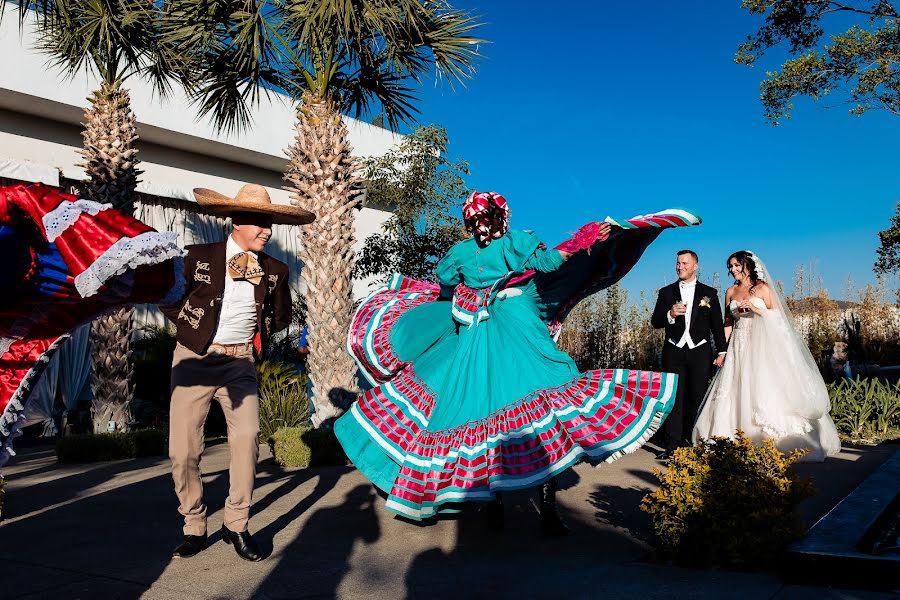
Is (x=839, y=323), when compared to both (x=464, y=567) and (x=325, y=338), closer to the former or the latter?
(x=325, y=338)

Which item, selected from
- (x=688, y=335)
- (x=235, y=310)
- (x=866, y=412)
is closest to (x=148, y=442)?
(x=235, y=310)

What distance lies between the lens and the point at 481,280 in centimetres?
498

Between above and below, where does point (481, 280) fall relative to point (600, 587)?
above

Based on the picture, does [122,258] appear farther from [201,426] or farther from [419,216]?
[419,216]

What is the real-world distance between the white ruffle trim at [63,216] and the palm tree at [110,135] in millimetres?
7488

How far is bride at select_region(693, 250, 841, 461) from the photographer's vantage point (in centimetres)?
664

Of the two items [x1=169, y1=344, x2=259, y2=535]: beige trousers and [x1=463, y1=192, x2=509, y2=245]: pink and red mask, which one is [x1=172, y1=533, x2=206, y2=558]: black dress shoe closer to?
[x1=169, y1=344, x2=259, y2=535]: beige trousers

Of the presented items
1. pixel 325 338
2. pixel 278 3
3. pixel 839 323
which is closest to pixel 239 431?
pixel 325 338

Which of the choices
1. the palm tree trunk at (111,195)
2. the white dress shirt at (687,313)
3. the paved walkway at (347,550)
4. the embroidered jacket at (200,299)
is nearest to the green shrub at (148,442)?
the palm tree trunk at (111,195)

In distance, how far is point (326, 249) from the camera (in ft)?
29.6

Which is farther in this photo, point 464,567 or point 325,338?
point 325,338

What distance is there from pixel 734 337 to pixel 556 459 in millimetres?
3775

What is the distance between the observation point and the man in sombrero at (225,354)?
410 cm

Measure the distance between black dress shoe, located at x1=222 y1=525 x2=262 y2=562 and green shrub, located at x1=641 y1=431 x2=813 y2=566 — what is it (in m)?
2.14
